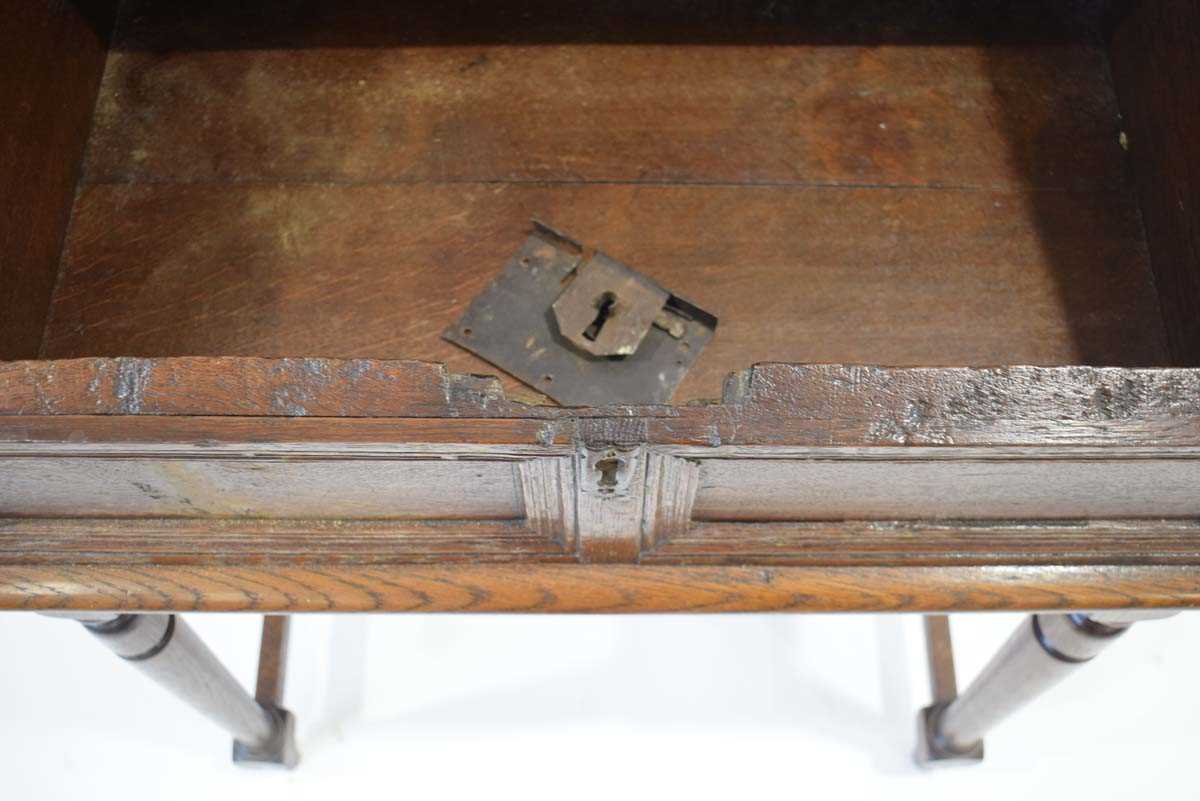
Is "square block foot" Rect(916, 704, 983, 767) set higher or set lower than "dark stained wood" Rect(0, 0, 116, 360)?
lower

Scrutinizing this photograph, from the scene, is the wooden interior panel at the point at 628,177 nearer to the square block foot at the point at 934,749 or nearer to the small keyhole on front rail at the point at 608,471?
the small keyhole on front rail at the point at 608,471

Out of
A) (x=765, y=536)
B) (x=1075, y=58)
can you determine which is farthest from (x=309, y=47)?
(x=1075, y=58)

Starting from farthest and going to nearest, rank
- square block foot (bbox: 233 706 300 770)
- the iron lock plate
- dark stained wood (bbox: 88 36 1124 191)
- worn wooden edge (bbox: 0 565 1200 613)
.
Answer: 1. square block foot (bbox: 233 706 300 770)
2. dark stained wood (bbox: 88 36 1124 191)
3. the iron lock plate
4. worn wooden edge (bbox: 0 565 1200 613)

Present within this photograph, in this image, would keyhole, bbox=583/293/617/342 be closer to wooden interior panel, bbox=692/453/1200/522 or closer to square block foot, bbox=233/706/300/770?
wooden interior panel, bbox=692/453/1200/522

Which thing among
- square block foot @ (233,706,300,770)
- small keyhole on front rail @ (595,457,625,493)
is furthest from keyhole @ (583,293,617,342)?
square block foot @ (233,706,300,770)

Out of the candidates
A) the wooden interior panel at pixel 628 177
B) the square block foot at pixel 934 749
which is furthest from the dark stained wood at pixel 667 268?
the square block foot at pixel 934 749

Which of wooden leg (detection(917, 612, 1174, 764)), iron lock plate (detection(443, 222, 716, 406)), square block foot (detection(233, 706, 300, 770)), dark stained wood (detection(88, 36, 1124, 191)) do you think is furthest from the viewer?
square block foot (detection(233, 706, 300, 770))

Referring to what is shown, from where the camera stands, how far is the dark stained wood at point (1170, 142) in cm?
121

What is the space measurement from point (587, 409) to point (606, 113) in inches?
31.2

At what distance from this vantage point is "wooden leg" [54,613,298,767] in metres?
1.18

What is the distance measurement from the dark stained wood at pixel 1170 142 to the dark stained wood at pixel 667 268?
4 centimetres

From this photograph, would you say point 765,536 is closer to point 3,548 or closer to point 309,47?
point 3,548

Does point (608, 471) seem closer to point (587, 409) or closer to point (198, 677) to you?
point (587, 409)

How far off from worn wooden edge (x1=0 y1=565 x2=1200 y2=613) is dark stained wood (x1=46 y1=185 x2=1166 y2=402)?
1.09 feet
